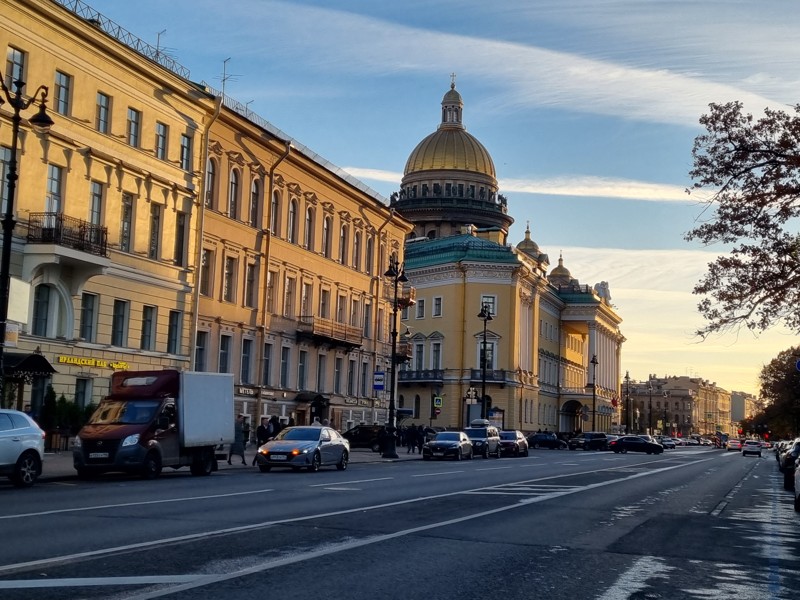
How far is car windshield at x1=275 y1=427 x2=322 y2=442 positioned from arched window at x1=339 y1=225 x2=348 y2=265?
1046 inches

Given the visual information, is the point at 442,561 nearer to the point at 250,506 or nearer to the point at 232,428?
the point at 250,506

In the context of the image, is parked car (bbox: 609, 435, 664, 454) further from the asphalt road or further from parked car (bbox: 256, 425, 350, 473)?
Answer: the asphalt road

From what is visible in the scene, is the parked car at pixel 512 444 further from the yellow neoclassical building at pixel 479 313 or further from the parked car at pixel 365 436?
the yellow neoclassical building at pixel 479 313

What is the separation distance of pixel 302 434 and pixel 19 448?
38.8 feet

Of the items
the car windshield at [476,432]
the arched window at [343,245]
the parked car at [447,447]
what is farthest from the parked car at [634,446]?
the parked car at [447,447]

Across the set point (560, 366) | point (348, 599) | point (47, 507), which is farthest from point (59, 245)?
point (560, 366)

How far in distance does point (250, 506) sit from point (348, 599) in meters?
8.74

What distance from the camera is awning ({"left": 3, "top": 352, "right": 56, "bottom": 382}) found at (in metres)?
31.7

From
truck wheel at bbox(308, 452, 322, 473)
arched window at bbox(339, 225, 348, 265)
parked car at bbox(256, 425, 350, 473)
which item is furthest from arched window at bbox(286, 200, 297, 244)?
truck wheel at bbox(308, 452, 322, 473)

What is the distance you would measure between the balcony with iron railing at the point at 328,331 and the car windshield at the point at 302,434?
20689 mm

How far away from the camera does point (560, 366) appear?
11556 centimetres

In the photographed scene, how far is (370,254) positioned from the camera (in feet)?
205

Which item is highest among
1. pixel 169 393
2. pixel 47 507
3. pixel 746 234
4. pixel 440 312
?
pixel 440 312

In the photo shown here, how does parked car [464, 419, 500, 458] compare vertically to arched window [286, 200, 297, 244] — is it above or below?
below
